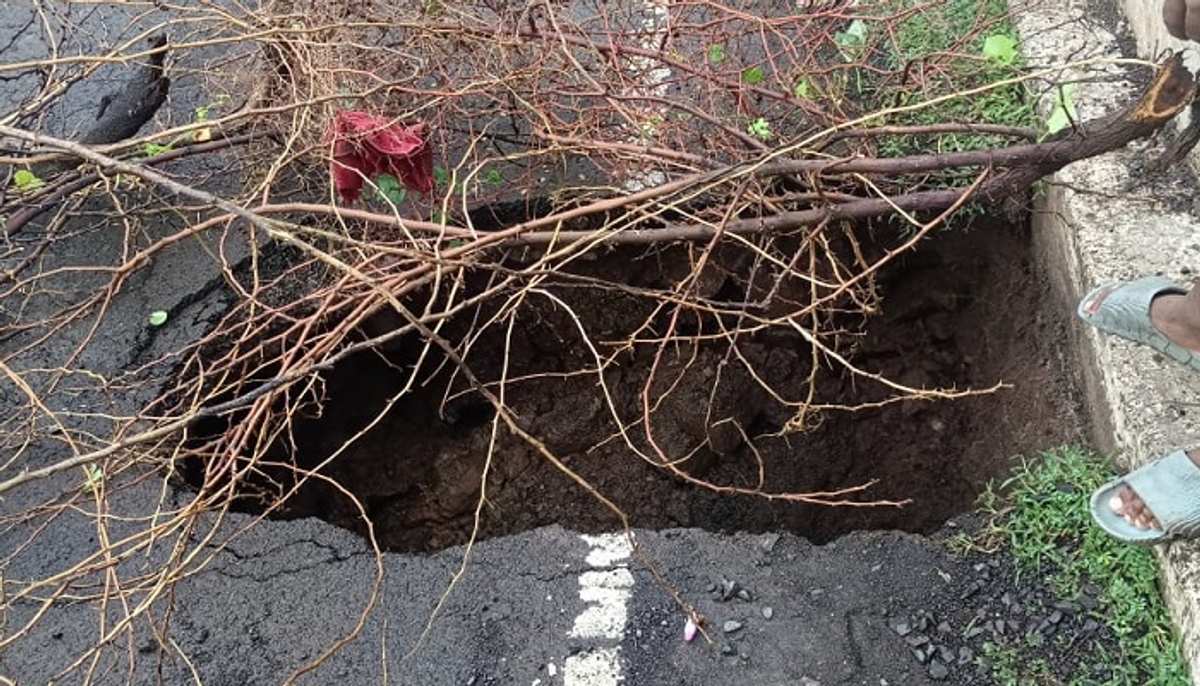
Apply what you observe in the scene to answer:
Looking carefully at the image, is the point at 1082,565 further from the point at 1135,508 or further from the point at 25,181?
the point at 25,181

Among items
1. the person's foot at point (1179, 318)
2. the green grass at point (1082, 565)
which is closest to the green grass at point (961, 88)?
the person's foot at point (1179, 318)

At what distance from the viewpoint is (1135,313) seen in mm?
2258

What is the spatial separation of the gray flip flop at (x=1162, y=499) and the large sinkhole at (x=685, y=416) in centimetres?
76

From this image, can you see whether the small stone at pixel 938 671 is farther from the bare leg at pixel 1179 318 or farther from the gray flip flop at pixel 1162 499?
the bare leg at pixel 1179 318

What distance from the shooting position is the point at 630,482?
11.0 feet

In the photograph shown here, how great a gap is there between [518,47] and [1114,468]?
1.99 meters

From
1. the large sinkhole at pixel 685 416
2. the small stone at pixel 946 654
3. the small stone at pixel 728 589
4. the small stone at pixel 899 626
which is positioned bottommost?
the large sinkhole at pixel 685 416

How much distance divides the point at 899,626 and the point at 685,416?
4.58 feet

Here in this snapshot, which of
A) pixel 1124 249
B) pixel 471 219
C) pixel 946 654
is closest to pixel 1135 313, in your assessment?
pixel 1124 249

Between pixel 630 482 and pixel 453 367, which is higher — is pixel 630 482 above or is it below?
below

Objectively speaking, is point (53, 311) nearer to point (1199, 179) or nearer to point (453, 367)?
point (453, 367)

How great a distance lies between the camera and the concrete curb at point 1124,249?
2.16 metres

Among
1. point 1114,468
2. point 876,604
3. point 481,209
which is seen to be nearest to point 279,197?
point 481,209

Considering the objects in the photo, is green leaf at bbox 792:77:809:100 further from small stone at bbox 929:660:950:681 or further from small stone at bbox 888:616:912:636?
small stone at bbox 929:660:950:681
